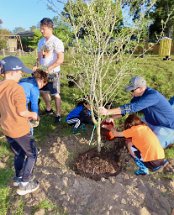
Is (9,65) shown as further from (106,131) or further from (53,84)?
(53,84)

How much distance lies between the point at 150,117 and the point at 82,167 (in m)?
1.41

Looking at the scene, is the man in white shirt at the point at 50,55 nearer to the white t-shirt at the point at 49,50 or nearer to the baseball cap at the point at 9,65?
the white t-shirt at the point at 49,50

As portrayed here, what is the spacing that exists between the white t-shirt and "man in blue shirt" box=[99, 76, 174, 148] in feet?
5.63

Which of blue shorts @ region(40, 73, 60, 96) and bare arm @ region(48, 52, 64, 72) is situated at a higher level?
bare arm @ region(48, 52, 64, 72)

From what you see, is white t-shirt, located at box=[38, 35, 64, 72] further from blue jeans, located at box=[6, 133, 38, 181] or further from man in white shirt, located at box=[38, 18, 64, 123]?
blue jeans, located at box=[6, 133, 38, 181]

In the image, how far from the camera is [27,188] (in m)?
3.74

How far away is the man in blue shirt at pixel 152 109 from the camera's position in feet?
14.5

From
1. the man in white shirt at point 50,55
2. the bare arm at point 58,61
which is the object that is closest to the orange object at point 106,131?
the man in white shirt at point 50,55

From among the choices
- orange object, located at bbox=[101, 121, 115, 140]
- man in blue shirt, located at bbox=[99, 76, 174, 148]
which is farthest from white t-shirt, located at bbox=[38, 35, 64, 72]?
man in blue shirt, located at bbox=[99, 76, 174, 148]

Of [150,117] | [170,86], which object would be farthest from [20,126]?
[170,86]

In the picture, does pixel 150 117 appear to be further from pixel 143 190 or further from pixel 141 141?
pixel 143 190

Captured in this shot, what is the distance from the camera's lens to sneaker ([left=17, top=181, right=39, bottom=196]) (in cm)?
372

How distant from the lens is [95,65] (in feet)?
13.1

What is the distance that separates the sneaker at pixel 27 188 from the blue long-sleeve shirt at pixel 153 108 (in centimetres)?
167
